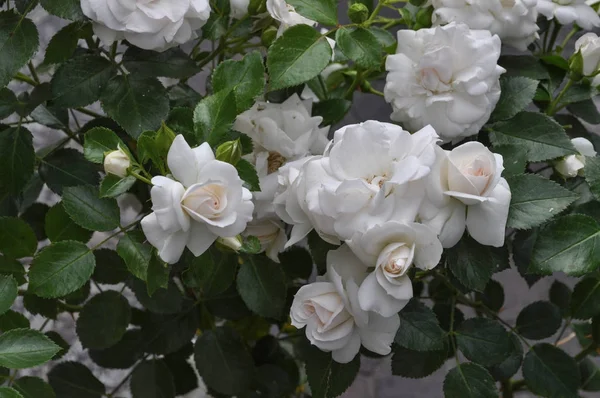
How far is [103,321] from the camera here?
0.67 meters

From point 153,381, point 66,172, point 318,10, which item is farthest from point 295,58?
point 153,381

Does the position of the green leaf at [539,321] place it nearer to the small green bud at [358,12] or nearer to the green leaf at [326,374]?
the green leaf at [326,374]

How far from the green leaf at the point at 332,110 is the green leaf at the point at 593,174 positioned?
0.20 meters

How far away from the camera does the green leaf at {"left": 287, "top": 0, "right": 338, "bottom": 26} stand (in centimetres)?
55

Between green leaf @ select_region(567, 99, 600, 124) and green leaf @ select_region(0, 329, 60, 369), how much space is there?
0.52 m

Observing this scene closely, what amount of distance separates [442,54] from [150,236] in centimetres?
26

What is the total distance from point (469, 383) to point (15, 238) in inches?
15.4

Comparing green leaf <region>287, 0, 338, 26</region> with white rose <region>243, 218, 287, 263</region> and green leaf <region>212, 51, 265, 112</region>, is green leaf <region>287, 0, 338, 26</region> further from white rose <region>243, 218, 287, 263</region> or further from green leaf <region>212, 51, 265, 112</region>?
white rose <region>243, 218, 287, 263</region>

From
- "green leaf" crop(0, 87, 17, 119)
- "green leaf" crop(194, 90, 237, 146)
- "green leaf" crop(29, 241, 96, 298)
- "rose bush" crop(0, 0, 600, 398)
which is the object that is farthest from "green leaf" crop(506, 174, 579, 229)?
"green leaf" crop(0, 87, 17, 119)

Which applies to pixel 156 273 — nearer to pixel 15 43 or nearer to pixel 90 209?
pixel 90 209

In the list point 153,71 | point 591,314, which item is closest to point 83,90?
point 153,71

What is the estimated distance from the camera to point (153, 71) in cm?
60

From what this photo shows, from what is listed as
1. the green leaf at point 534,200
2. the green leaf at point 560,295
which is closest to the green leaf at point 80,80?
the green leaf at point 534,200

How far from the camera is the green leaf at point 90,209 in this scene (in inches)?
21.7
